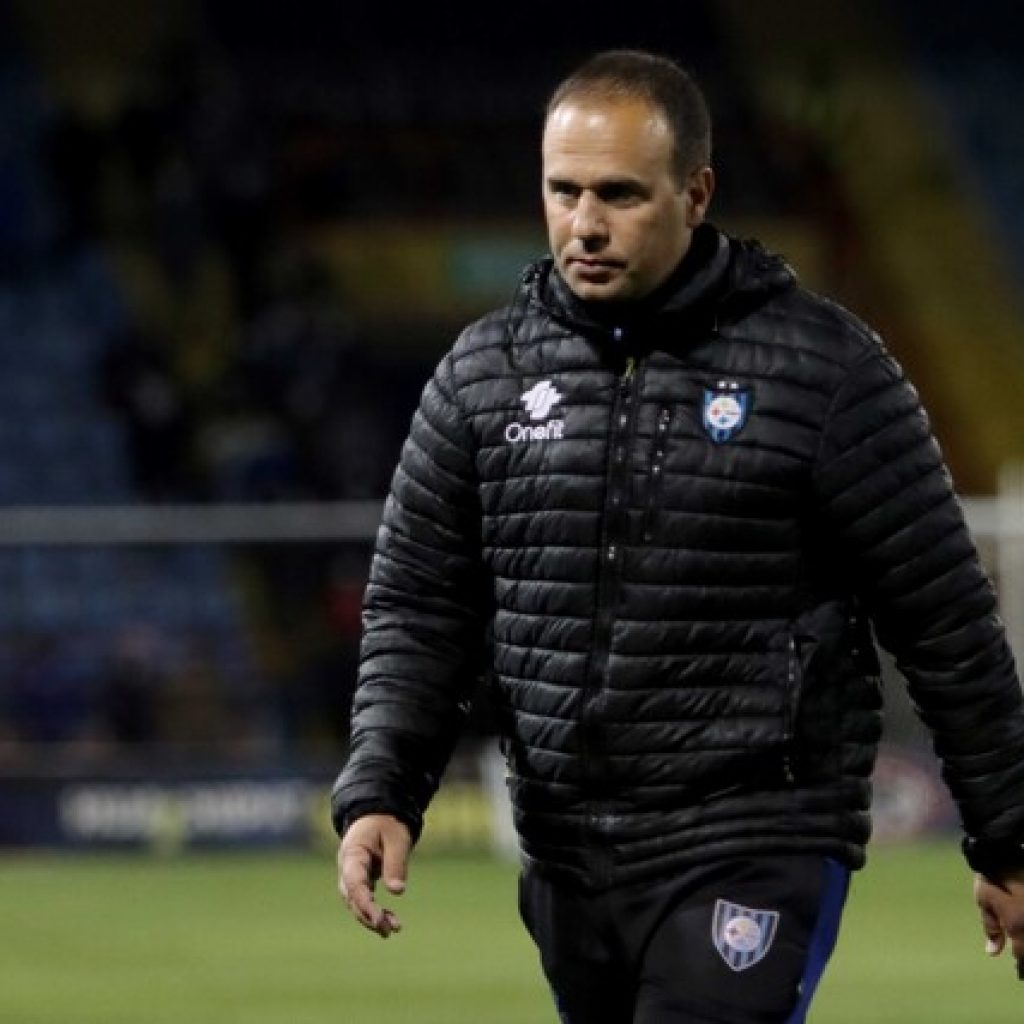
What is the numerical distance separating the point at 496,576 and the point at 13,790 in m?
11.9

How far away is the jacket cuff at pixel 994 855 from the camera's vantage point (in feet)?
15.9

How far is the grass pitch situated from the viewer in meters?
10.7

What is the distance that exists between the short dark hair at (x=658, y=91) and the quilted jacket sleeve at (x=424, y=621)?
1.78ft

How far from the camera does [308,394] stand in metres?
22.4

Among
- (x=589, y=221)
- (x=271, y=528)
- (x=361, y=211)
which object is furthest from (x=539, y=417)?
(x=361, y=211)

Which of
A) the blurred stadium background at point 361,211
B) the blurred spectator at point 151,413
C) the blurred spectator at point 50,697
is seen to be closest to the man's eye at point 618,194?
the blurred spectator at point 50,697

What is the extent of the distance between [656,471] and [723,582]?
20cm

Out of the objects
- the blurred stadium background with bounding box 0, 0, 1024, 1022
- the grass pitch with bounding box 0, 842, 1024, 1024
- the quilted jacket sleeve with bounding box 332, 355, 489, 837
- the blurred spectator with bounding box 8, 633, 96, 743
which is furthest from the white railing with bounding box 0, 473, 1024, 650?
the quilted jacket sleeve with bounding box 332, 355, 489, 837

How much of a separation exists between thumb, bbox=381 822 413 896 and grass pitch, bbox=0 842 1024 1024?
5.43 metres

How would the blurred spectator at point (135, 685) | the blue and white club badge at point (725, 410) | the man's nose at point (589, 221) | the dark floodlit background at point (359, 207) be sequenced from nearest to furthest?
the man's nose at point (589, 221)
the blue and white club badge at point (725, 410)
the blurred spectator at point (135, 685)
the dark floodlit background at point (359, 207)

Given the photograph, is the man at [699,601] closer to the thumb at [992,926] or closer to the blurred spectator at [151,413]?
the thumb at [992,926]

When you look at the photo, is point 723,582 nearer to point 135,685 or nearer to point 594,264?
point 594,264

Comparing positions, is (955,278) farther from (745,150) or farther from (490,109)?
(490,109)

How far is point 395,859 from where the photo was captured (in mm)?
4945
